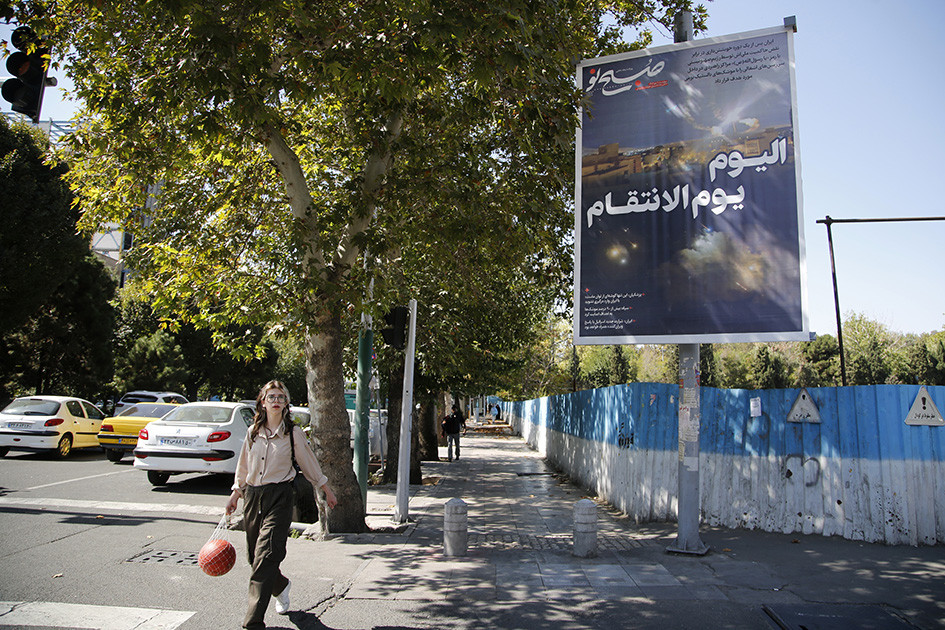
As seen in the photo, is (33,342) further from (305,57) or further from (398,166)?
(305,57)

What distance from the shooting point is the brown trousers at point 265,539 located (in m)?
4.58

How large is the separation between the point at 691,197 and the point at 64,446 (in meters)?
15.8

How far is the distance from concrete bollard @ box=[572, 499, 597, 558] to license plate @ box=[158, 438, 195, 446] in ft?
23.9

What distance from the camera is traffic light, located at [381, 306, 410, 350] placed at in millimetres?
9651

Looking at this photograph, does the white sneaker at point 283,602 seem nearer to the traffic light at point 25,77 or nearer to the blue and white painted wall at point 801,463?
the traffic light at point 25,77

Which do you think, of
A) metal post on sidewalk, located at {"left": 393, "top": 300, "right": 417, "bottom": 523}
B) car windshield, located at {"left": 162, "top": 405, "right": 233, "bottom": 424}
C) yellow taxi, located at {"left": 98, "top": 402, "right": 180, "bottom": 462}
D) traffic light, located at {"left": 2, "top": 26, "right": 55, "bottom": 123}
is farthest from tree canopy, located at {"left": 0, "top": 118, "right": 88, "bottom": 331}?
metal post on sidewalk, located at {"left": 393, "top": 300, "right": 417, "bottom": 523}

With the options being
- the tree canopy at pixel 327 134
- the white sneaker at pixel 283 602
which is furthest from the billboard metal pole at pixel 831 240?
the white sneaker at pixel 283 602

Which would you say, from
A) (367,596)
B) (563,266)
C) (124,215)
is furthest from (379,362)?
(367,596)

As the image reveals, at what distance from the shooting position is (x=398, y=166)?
9.70 m

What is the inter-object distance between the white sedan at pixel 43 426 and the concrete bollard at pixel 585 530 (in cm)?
1391

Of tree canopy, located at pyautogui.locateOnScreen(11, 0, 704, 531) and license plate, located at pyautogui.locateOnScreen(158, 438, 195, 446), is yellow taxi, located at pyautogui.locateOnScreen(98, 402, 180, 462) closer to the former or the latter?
license plate, located at pyautogui.locateOnScreen(158, 438, 195, 446)

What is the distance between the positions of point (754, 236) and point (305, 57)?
5389 mm

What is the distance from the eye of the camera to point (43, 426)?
15.4 metres

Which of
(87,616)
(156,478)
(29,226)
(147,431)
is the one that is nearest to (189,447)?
(147,431)
